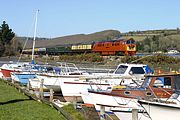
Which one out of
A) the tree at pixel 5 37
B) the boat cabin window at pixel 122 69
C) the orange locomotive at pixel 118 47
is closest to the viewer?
the boat cabin window at pixel 122 69

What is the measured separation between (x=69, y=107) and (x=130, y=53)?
164 ft

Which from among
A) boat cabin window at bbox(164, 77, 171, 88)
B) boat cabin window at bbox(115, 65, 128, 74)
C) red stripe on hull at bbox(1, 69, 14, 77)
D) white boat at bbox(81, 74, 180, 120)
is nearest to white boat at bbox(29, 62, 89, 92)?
boat cabin window at bbox(115, 65, 128, 74)

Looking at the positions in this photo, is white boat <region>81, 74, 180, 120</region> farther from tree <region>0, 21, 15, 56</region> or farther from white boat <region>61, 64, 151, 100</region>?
tree <region>0, 21, 15, 56</region>

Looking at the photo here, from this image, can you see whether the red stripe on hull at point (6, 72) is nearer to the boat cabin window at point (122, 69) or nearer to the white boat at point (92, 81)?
the white boat at point (92, 81)

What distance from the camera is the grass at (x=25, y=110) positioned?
1447cm

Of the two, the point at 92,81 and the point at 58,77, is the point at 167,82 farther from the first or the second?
the point at 58,77

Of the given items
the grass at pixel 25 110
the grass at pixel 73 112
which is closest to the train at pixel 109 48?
the grass at pixel 73 112

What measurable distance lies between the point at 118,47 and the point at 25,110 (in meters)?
54.1

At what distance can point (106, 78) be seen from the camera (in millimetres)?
22312

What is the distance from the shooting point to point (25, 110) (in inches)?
633

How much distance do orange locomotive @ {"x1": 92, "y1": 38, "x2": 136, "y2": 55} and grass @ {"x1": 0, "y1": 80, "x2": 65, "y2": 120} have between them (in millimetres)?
48901

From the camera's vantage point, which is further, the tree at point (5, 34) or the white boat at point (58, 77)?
the tree at point (5, 34)

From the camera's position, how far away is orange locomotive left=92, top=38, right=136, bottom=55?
222ft

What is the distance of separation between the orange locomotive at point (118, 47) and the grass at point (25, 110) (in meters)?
48.9
